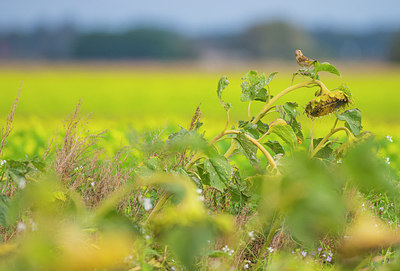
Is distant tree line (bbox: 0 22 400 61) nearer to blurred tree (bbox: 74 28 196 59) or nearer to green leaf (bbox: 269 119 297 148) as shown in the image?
blurred tree (bbox: 74 28 196 59)

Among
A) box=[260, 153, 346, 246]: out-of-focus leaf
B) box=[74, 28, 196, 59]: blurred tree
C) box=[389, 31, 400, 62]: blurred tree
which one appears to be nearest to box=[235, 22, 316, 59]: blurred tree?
box=[74, 28, 196, 59]: blurred tree

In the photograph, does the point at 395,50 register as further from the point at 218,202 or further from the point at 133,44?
the point at 218,202

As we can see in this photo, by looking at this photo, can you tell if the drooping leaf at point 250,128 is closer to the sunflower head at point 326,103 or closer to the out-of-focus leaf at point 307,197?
the sunflower head at point 326,103

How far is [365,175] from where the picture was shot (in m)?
0.94

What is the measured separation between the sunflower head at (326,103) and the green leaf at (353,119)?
1.7 inches

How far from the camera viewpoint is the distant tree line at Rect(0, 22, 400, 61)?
94.9 m

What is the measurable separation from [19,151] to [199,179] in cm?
400

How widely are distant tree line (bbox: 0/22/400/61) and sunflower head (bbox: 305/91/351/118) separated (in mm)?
89212

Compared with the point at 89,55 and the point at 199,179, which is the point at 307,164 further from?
the point at 89,55

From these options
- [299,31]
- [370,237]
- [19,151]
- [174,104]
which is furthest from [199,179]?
[299,31]

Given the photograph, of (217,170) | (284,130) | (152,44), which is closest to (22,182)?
(217,170)

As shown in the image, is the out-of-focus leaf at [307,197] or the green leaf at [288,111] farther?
the green leaf at [288,111]

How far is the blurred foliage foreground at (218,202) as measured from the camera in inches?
41.5

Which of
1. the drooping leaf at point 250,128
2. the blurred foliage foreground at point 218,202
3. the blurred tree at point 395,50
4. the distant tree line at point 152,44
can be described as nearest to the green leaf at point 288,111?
the blurred foliage foreground at point 218,202
